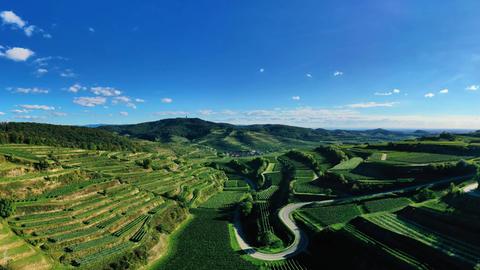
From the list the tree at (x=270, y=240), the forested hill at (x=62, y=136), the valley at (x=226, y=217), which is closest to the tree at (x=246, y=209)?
the valley at (x=226, y=217)

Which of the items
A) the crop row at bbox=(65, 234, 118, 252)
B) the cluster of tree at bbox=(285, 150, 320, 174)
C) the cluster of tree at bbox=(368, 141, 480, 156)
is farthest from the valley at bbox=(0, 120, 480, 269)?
the cluster of tree at bbox=(285, 150, 320, 174)

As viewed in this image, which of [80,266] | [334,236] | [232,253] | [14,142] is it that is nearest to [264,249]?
[232,253]

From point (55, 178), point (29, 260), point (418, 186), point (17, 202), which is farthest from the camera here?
point (418, 186)

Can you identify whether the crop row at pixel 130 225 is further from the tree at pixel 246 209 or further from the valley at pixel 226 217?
the tree at pixel 246 209

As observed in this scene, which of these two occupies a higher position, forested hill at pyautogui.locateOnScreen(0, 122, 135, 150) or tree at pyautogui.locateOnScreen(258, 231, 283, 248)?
forested hill at pyautogui.locateOnScreen(0, 122, 135, 150)

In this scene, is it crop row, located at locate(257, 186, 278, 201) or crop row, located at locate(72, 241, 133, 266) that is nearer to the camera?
crop row, located at locate(72, 241, 133, 266)

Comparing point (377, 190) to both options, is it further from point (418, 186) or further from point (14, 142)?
point (14, 142)

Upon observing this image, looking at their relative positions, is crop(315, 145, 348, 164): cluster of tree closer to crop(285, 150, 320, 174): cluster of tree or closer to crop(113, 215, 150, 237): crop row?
crop(285, 150, 320, 174): cluster of tree
